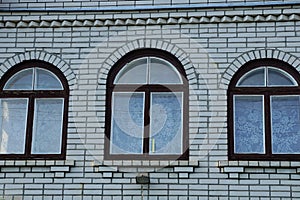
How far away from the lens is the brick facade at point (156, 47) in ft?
36.4

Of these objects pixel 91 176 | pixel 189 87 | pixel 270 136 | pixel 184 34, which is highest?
pixel 184 34

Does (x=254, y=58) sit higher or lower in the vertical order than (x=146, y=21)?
lower

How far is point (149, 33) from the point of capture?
39.6ft

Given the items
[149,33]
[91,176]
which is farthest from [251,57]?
[91,176]

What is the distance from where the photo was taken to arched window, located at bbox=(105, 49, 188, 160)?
11.5 metres

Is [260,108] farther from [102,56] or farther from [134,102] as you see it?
[102,56]

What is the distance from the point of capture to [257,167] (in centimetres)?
1109

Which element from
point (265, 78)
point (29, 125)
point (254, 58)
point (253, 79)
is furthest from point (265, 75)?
point (29, 125)

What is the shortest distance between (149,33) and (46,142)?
2714 mm

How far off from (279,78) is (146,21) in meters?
2.62

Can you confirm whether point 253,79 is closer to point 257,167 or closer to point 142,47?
point 257,167

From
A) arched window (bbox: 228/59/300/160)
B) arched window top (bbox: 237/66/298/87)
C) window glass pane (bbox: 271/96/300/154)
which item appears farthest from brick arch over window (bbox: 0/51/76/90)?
window glass pane (bbox: 271/96/300/154)

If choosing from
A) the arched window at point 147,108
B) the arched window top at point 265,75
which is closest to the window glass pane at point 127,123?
the arched window at point 147,108

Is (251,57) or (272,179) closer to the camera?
(272,179)
